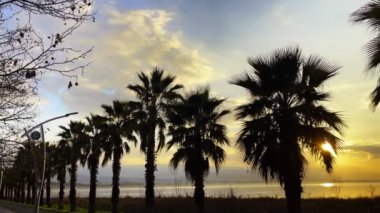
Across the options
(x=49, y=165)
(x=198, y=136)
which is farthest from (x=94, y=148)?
(x=49, y=165)

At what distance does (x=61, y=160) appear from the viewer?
61781 millimetres

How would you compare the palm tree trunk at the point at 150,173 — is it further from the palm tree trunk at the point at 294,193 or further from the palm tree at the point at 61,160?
the palm tree at the point at 61,160

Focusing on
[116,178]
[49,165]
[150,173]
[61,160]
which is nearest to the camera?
[150,173]

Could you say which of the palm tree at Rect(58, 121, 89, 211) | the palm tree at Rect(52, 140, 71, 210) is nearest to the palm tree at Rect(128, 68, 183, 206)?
the palm tree at Rect(58, 121, 89, 211)

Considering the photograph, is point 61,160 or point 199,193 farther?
point 61,160

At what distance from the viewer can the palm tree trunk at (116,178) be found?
38219 mm

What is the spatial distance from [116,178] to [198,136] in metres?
12.9

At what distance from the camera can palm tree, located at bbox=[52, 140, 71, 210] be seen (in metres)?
57.8

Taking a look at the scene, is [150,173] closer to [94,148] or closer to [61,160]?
[94,148]

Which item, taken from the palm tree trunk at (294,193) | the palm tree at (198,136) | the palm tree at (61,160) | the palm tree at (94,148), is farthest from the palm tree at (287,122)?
the palm tree at (61,160)

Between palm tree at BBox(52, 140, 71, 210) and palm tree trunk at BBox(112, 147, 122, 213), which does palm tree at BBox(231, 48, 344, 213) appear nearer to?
palm tree trunk at BBox(112, 147, 122, 213)

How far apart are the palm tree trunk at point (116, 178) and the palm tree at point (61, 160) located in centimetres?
1794

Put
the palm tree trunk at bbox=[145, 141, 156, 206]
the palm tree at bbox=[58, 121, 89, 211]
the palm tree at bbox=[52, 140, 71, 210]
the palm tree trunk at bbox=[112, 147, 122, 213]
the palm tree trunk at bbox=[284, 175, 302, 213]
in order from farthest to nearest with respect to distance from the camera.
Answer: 1. the palm tree at bbox=[52, 140, 71, 210]
2. the palm tree at bbox=[58, 121, 89, 211]
3. the palm tree trunk at bbox=[112, 147, 122, 213]
4. the palm tree trunk at bbox=[145, 141, 156, 206]
5. the palm tree trunk at bbox=[284, 175, 302, 213]

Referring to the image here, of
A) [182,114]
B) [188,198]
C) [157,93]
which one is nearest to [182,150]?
[182,114]
